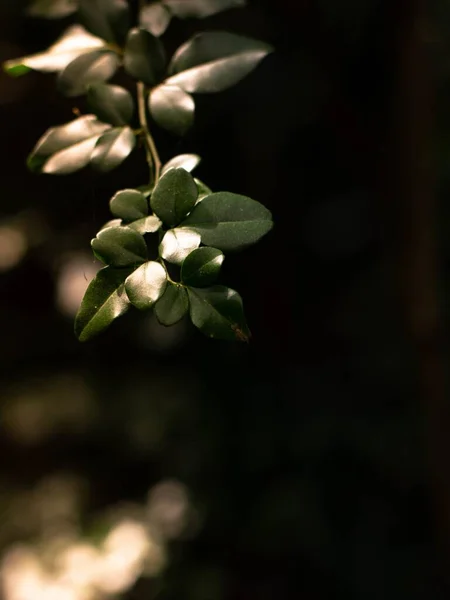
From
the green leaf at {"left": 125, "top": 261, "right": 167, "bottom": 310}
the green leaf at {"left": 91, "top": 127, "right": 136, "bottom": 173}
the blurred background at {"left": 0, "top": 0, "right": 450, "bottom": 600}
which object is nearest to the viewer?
the green leaf at {"left": 125, "top": 261, "right": 167, "bottom": 310}

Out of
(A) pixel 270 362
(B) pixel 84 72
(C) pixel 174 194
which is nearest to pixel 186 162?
(C) pixel 174 194

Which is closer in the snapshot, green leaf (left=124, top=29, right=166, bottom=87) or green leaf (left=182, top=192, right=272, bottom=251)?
green leaf (left=182, top=192, right=272, bottom=251)

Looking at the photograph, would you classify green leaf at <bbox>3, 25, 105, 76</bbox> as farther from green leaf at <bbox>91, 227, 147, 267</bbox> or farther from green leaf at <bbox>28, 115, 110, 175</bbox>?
green leaf at <bbox>91, 227, 147, 267</bbox>

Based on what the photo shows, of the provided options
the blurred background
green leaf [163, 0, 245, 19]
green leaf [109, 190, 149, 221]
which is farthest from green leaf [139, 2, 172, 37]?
the blurred background

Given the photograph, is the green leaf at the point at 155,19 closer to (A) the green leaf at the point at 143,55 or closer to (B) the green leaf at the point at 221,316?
(A) the green leaf at the point at 143,55

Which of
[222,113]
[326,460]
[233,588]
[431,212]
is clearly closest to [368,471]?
[326,460]

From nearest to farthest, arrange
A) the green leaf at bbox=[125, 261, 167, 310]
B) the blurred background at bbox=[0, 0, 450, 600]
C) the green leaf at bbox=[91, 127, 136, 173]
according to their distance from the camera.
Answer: the green leaf at bbox=[125, 261, 167, 310], the green leaf at bbox=[91, 127, 136, 173], the blurred background at bbox=[0, 0, 450, 600]

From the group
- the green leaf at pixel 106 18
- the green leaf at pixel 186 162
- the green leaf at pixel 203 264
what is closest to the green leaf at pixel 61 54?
the green leaf at pixel 106 18
